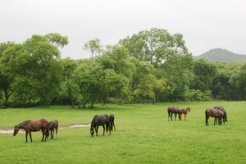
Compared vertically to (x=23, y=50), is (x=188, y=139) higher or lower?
lower

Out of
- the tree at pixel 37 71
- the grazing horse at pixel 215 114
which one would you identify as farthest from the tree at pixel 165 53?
the grazing horse at pixel 215 114

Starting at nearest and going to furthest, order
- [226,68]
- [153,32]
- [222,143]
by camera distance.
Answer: [222,143] < [153,32] < [226,68]

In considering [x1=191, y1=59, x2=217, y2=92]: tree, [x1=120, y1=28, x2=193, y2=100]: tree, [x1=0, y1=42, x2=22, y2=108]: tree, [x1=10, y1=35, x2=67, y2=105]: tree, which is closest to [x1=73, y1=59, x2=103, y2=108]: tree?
[x1=10, y1=35, x2=67, y2=105]: tree

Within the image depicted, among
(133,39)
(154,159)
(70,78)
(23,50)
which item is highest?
(133,39)

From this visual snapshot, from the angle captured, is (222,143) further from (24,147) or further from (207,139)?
(24,147)

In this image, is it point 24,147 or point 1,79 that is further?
point 1,79

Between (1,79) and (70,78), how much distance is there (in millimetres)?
12989

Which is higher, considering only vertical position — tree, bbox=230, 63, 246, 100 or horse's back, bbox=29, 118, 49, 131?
tree, bbox=230, 63, 246, 100

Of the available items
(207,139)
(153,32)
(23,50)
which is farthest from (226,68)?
(207,139)

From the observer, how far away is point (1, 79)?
70.2 m

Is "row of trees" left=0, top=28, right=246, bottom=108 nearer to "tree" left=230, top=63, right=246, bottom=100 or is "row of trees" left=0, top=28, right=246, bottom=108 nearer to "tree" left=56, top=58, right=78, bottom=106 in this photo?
"tree" left=56, top=58, right=78, bottom=106

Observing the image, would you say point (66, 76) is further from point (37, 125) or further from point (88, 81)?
point (37, 125)

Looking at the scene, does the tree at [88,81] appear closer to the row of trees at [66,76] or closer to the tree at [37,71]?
the row of trees at [66,76]

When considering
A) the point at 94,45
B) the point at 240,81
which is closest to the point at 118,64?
the point at 94,45
